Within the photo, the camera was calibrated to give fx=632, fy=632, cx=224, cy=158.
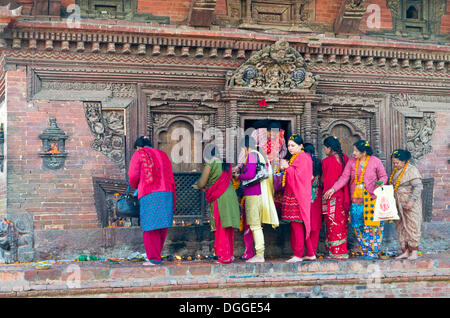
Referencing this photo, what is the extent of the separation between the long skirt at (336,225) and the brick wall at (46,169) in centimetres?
370

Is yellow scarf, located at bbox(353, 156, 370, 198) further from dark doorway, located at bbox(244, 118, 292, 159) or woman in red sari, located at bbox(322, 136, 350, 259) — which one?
Answer: dark doorway, located at bbox(244, 118, 292, 159)

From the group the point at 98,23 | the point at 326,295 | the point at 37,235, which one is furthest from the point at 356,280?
the point at 98,23

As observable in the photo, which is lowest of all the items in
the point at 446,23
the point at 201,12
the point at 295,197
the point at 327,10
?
the point at 295,197

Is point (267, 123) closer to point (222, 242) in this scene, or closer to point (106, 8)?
point (222, 242)

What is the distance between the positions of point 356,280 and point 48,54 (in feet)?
19.9

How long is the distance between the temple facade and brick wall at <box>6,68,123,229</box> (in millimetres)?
17

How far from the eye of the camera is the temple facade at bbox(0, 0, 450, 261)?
1025cm

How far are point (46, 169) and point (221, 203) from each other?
3.02 meters

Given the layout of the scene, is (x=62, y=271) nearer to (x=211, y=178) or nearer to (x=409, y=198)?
(x=211, y=178)

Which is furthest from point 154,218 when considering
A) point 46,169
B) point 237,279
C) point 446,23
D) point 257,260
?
point 446,23

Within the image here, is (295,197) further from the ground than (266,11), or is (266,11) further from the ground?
(266,11)

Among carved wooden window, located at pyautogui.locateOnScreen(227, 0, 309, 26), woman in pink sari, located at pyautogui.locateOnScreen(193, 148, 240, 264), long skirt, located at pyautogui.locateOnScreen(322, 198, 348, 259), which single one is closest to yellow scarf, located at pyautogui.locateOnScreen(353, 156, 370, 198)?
long skirt, located at pyautogui.locateOnScreen(322, 198, 348, 259)

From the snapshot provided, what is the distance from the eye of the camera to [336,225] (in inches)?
398
